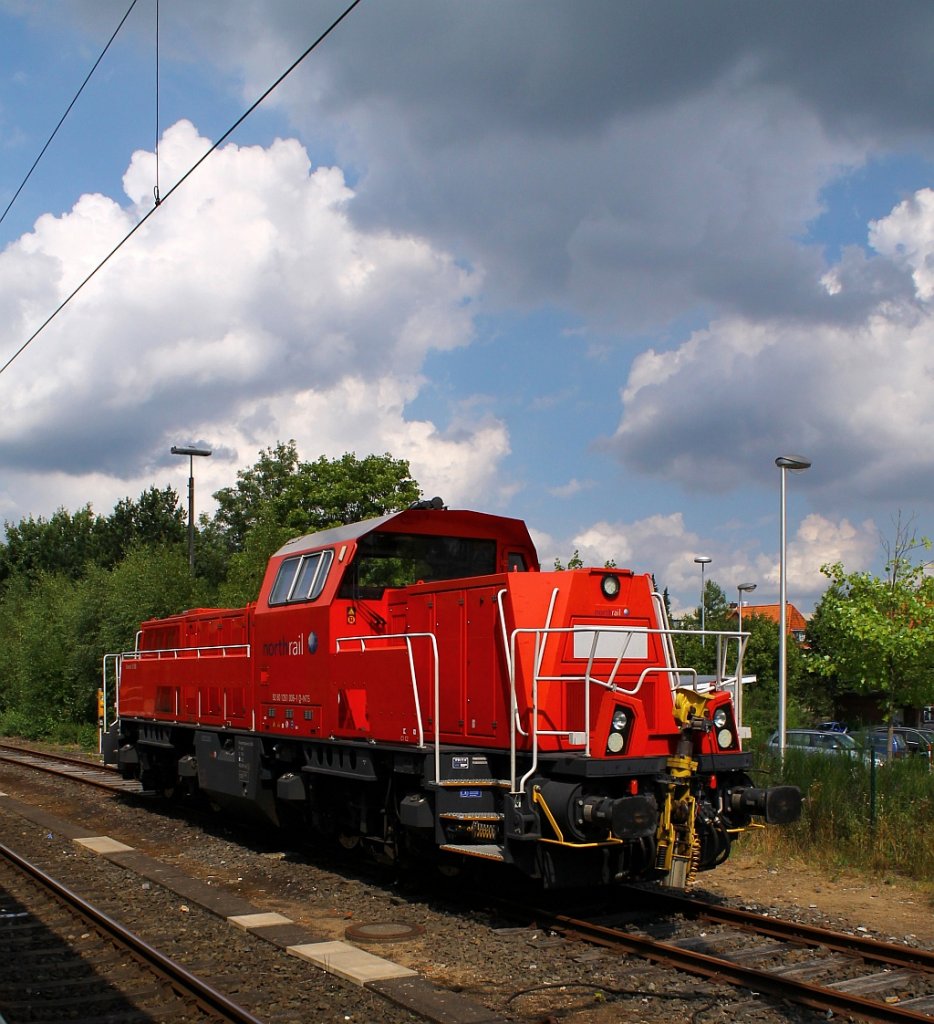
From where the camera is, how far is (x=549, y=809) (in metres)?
7.83

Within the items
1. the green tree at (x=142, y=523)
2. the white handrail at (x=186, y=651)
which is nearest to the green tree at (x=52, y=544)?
the green tree at (x=142, y=523)

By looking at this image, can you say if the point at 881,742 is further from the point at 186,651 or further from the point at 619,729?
the point at 619,729

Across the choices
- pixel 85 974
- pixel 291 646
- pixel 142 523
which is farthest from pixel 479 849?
pixel 142 523

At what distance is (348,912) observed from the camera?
899 cm

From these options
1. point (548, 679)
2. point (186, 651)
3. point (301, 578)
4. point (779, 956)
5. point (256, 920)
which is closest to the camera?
point (779, 956)

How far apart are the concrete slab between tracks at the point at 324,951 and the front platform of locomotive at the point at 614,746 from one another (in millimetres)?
1404

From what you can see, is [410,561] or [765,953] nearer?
[765,953]

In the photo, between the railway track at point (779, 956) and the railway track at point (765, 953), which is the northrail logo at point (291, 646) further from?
the railway track at point (779, 956)

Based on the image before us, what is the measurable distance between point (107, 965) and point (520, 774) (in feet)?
10.9

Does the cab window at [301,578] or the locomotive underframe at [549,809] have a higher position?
the cab window at [301,578]

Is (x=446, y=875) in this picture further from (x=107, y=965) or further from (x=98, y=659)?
(x=98, y=659)

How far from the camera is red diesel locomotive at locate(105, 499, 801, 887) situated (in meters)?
8.04

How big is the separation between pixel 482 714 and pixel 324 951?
89.1 inches

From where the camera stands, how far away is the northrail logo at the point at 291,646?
10.8 m
